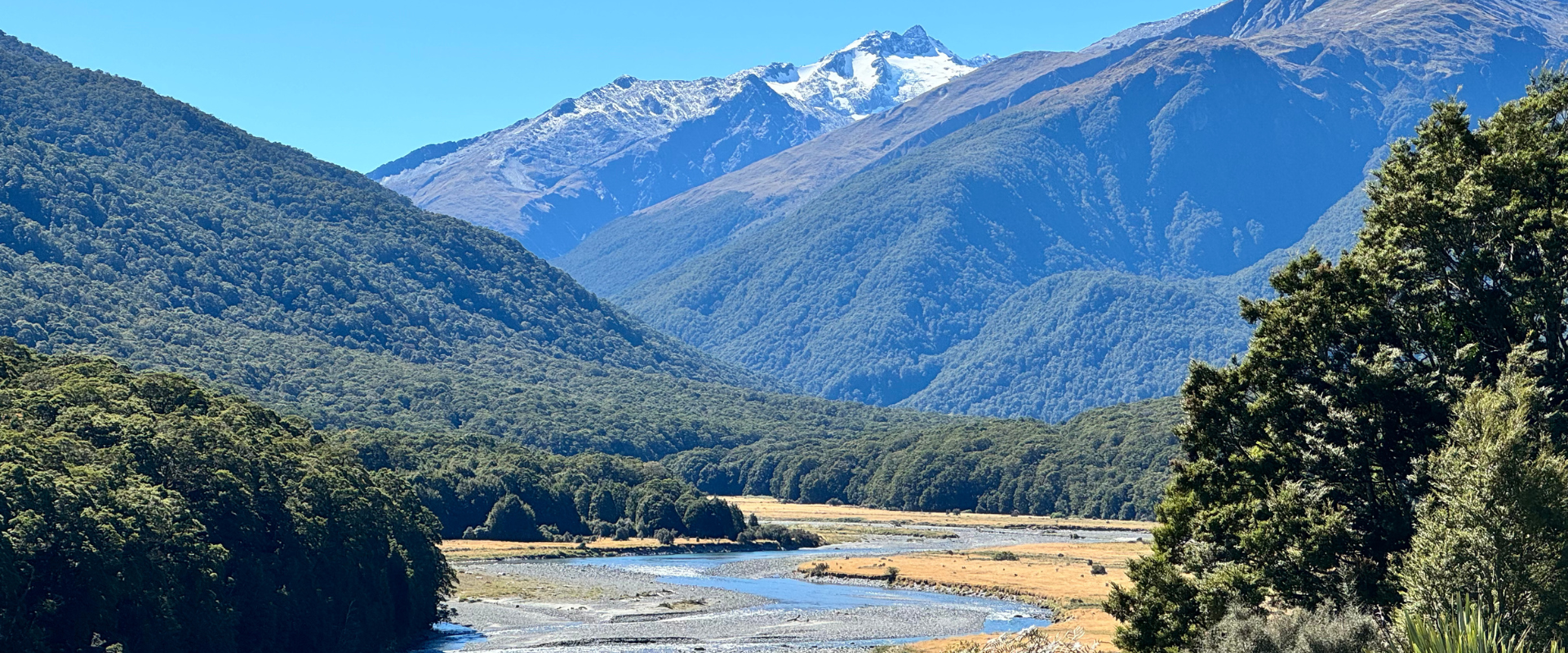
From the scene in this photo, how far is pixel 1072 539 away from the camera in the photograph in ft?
510

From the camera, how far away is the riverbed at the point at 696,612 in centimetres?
7831

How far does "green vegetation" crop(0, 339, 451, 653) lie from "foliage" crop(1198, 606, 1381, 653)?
124 ft

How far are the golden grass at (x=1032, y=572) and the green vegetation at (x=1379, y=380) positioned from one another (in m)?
28.4

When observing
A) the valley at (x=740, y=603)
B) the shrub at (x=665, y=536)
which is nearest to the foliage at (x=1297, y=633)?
the valley at (x=740, y=603)

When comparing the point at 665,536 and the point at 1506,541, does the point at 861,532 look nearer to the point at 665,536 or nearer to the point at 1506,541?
the point at 665,536

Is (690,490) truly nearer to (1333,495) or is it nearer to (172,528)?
(172,528)

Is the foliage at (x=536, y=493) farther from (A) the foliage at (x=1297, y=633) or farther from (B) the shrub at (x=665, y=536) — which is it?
(A) the foliage at (x=1297, y=633)

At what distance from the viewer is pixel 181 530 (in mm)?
63000

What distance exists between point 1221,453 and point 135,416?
4793cm

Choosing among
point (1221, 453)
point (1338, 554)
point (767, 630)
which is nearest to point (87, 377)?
point (767, 630)

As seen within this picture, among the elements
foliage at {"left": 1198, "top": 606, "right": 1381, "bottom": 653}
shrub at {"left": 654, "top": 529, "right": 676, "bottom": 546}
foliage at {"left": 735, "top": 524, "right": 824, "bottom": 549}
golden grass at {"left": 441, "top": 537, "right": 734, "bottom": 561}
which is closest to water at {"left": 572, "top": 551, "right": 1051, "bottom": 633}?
golden grass at {"left": 441, "top": 537, "right": 734, "bottom": 561}

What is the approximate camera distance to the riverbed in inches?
3083

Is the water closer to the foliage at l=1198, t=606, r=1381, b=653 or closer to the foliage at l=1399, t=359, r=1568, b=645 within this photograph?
the foliage at l=1198, t=606, r=1381, b=653

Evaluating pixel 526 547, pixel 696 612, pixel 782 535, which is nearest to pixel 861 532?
pixel 782 535
